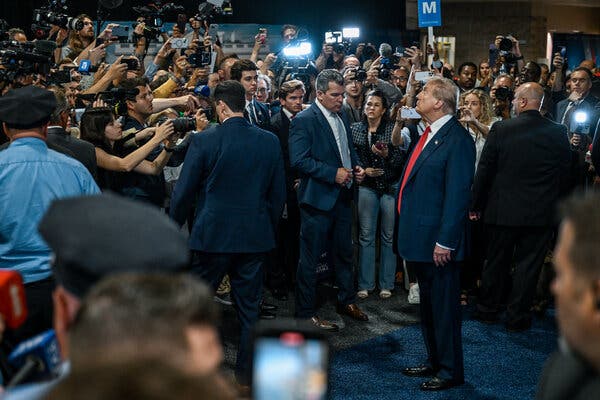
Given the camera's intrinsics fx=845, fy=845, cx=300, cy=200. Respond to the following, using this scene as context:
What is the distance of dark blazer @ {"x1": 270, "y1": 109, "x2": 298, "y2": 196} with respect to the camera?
657cm

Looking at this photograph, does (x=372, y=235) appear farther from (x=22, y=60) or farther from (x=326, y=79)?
(x=22, y=60)

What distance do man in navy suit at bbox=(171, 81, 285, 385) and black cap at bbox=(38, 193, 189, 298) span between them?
3.09m

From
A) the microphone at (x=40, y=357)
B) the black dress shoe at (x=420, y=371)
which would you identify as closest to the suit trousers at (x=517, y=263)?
the black dress shoe at (x=420, y=371)

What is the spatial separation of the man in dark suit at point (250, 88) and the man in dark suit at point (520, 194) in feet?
5.77

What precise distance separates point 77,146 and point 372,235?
2937 millimetres

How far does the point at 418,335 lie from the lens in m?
5.98

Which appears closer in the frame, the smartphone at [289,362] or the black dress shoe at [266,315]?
the smartphone at [289,362]

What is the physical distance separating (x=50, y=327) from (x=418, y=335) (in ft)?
10.7

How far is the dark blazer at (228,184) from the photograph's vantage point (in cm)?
468

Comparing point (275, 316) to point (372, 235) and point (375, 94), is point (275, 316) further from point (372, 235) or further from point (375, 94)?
point (375, 94)

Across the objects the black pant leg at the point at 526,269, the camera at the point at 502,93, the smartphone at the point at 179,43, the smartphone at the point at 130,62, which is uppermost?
the smartphone at the point at 179,43

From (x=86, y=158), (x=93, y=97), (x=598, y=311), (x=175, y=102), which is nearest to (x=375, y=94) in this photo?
(x=175, y=102)

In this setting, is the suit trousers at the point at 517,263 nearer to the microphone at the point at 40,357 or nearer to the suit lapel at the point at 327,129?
the suit lapel at the point at 327,129

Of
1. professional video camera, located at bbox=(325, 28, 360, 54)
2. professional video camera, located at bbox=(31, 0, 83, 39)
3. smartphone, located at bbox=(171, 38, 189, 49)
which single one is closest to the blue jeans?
smartphone, located at bbox=(171, 38, 189, 49)
